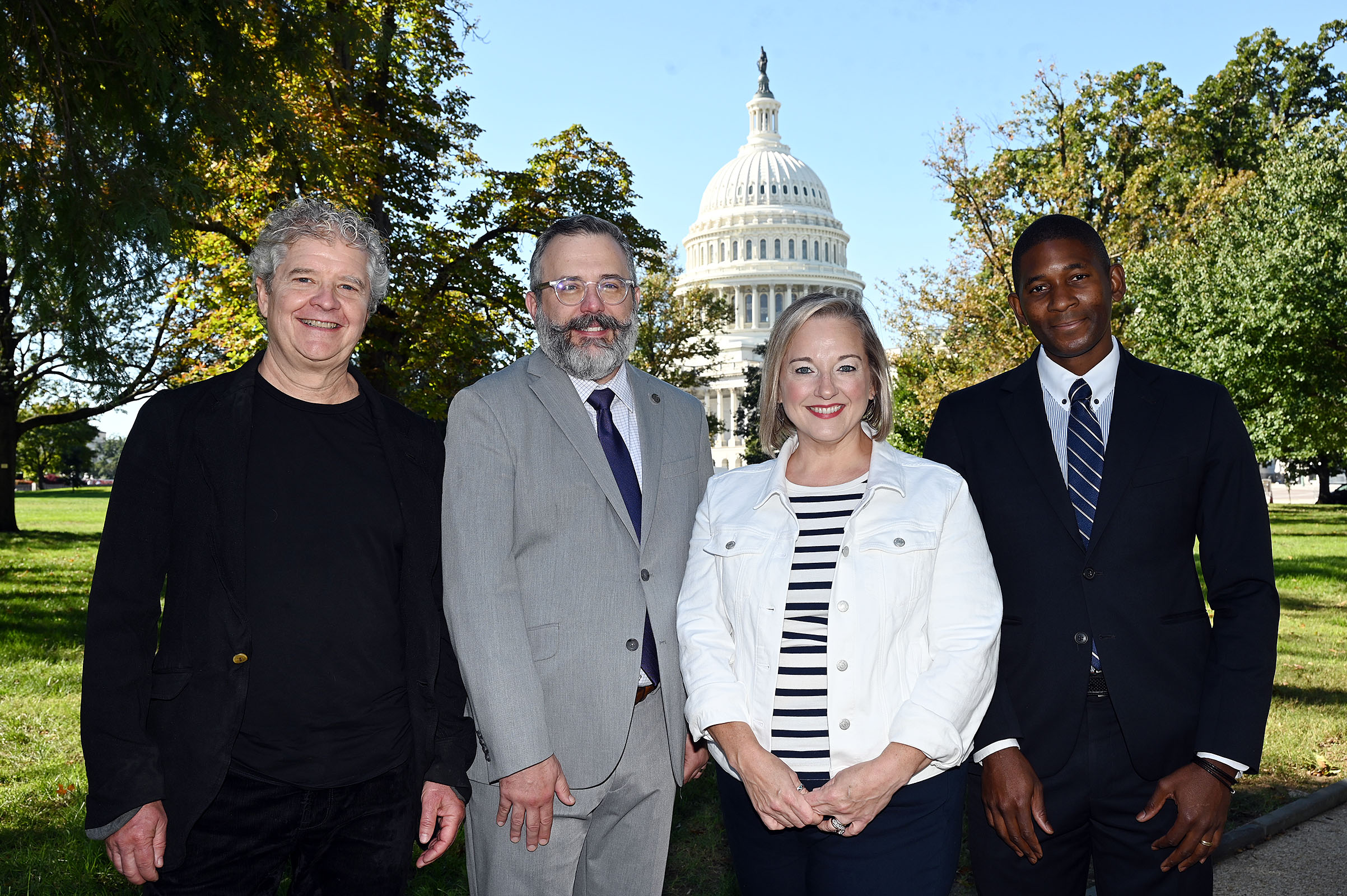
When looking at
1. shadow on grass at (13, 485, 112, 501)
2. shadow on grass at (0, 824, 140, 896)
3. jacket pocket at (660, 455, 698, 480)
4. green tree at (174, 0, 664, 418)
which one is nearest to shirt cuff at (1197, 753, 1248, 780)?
jacket pocket at (660, 455, 698, 480)

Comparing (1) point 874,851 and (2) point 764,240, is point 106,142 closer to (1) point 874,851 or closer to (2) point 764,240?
(1) point 874,851

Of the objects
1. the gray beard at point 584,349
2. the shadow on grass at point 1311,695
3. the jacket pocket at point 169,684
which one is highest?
the gray beard at point 584,349

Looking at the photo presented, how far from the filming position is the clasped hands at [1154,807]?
2760mm

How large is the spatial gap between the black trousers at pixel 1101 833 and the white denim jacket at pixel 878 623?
404mm

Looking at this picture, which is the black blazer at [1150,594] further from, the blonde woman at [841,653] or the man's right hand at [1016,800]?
the blonde woman at [841,653]

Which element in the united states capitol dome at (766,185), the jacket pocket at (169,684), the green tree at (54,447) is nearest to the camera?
the jacket pocket at (169,684)

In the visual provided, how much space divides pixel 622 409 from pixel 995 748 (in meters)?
1.48

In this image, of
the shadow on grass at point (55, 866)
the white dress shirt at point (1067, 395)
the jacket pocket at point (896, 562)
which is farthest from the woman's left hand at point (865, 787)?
the shadow on grass at point (55, 866)

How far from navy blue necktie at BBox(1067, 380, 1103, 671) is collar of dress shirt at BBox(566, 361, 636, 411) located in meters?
1.34

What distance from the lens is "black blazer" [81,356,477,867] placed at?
253 centimetres

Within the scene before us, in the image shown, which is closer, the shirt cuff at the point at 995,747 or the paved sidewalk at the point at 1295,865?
the shirt cuff at the point at 995,747

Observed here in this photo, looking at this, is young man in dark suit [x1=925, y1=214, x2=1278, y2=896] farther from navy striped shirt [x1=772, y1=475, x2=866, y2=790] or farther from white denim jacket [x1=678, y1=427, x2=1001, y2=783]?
navy striped shirt [x1=772, y1=475, x2=866, y2=790]

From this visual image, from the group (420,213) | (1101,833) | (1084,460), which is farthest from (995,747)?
(420,213)

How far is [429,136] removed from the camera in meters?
15.8
